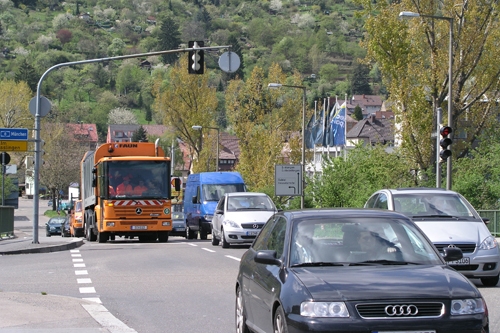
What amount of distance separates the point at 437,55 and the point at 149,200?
48.1 feet

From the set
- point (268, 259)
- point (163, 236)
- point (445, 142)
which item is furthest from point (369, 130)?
point (268, 259)

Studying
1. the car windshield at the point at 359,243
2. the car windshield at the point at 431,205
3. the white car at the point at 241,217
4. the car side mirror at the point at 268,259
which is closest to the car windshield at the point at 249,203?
the white car at the point at 241,217

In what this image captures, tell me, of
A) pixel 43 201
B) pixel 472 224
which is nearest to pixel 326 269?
pixel 472 224

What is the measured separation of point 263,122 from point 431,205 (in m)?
52.3

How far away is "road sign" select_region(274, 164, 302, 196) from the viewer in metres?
42.6

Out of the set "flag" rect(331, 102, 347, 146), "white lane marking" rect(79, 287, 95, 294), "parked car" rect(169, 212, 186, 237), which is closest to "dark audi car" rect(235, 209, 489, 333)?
"white lane marking" rect(79, 287, 95, 294)

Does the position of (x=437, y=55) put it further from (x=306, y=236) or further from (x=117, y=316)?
(x=306, y=236)

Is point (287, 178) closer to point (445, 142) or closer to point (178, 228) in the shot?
point (178, 228)

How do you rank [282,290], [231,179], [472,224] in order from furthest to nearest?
[231,179], [472,224], [282,290]

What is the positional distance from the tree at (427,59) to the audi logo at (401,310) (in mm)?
31846

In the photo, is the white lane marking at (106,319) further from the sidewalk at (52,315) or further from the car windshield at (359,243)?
the car windshield at (359,243)

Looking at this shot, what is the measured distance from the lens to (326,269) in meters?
8.23

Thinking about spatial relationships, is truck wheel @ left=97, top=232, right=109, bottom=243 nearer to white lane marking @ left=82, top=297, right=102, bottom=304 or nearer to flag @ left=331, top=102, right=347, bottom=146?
white lane marking @ left=82, top=297, right=102, bottom=304

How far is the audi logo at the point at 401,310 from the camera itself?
745 cm
